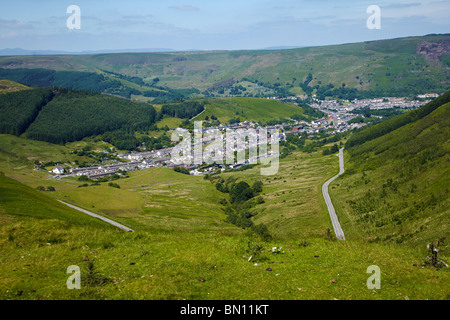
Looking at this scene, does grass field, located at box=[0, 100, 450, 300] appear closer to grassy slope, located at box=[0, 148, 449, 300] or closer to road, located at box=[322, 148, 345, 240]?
grassy slope, located at box=[0, 148, 449, 300]

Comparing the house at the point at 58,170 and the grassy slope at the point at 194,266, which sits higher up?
the grassy slope at the point at 194,266

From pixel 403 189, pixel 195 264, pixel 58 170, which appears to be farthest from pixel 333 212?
pixel 58 170

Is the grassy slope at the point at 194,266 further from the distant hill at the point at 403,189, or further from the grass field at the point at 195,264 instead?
the distant hill at the point at 403,189

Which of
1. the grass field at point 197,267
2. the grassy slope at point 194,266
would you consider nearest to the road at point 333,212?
the grassy slope at point 194,266

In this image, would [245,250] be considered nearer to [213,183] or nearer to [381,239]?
[381,239]

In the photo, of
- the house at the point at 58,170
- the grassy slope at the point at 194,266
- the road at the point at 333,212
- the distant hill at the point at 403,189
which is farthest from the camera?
the house at the point at 58,170

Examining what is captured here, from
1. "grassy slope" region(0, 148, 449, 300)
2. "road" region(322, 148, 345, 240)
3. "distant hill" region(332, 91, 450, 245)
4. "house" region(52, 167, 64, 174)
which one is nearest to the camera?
"grassy slope" region(0, 148, 449, 300)

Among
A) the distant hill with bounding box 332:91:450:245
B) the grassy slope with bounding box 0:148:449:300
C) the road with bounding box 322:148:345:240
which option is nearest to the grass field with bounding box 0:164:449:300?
the grassy slope with bounding box 0:148:449:300
